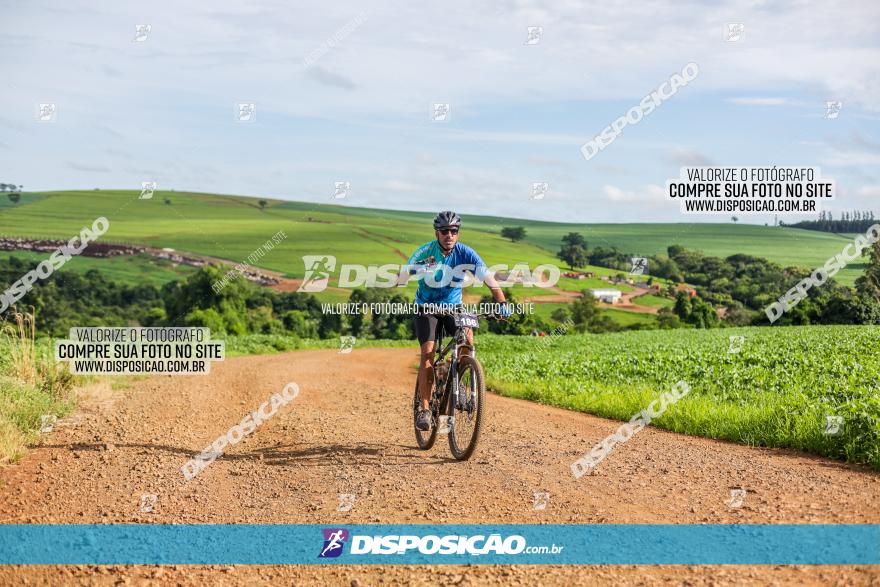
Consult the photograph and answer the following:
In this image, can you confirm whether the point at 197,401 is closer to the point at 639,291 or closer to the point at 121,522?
the point at 121,522

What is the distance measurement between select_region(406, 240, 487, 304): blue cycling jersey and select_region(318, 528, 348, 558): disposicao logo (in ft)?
10.9

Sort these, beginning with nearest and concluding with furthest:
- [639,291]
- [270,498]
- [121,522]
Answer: [121,522]
[270,498]
[639,291]

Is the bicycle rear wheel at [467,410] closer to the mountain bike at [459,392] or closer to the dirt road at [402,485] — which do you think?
the mountain bike at [459,392]

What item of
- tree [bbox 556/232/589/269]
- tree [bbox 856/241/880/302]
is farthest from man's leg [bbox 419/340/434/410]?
tree [bbox 856/241/880/302]

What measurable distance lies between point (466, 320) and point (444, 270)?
0.67 meters

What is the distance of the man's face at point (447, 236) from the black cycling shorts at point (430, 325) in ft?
2.81

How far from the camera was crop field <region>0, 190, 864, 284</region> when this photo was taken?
236 feet

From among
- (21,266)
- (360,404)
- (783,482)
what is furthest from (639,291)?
(783,482)

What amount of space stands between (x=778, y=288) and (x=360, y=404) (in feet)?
238

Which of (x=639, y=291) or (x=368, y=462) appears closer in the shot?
(x=368, y=462)

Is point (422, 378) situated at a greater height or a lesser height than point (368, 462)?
greater

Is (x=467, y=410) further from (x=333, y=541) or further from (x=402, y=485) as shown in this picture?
(x=333, y=541)

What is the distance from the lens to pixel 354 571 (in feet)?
18.0

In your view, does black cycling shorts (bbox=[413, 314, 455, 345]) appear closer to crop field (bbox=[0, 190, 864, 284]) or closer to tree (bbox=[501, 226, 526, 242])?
crop field (bbox=[0, 190, 864, 284])
